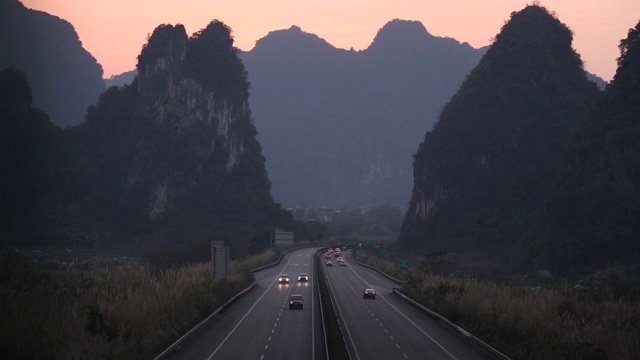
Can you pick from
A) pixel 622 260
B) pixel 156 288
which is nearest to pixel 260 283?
pixel 156 288

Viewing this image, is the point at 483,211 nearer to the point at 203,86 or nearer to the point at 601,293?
the point at 203,86

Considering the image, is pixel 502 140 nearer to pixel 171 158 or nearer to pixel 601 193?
pixel 601 193

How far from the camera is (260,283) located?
279ft

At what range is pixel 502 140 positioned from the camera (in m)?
157

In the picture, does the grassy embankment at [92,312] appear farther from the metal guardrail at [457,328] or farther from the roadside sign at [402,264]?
the roadside sign at [402,264]

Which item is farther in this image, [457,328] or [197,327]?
[457,328]

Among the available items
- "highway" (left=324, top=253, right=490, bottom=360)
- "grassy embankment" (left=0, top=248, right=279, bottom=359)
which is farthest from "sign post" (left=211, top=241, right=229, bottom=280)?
"highway" (left=324, top=253, right=490, bottom=360)

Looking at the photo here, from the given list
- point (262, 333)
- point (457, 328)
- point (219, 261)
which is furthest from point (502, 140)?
point (262, 333)

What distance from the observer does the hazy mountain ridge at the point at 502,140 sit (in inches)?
5837

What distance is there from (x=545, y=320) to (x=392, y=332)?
28.0ft

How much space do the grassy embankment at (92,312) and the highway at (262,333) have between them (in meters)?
1.40

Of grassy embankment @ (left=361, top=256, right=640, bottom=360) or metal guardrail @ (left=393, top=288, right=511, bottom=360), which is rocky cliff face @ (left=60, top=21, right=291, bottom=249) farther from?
grassy embankment @ (left=361, top=256, right=640, bottom=360)

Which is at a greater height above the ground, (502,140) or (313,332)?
(502,140)

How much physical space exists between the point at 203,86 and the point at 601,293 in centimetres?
13869
